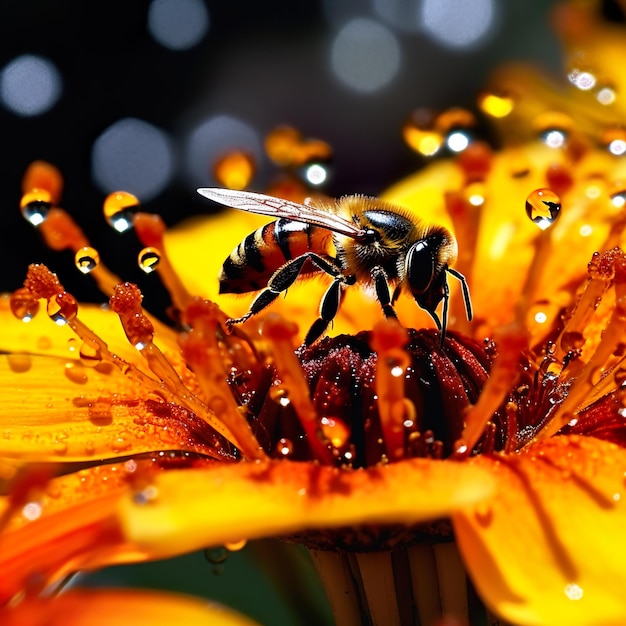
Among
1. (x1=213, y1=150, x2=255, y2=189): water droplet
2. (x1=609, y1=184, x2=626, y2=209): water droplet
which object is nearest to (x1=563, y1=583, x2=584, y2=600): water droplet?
(x1=609, y1=184, x2=626, y2=209): water droplet

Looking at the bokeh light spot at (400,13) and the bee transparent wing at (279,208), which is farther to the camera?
the bokeh light spot at (400,13)

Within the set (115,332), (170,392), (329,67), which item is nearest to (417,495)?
(170,392)

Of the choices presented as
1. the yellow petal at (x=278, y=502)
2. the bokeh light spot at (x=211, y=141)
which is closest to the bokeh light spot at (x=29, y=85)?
the bokeh light spot at (x=211, y=141)

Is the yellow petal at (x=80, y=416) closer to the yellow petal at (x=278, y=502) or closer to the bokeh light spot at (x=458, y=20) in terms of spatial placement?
the yellow petal at (x=278, y=502)

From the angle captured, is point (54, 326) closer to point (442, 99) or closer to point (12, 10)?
point (12, 10)

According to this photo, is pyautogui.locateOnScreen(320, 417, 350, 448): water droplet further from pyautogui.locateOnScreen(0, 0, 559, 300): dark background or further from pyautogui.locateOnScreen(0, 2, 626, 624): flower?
pyautogui.locateOnScreen(0, 0, 559, 300): dark background
